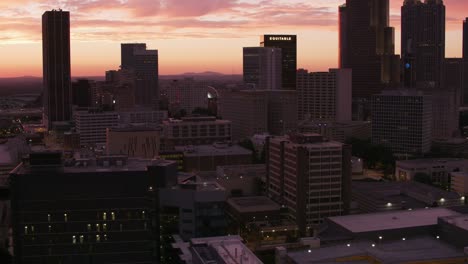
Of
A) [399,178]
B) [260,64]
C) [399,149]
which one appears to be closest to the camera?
[399,178]

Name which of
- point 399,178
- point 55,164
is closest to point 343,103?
point 399,178

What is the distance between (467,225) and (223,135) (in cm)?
2856

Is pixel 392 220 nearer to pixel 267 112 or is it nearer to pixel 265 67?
pixel 267 112

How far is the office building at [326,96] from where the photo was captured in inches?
2298

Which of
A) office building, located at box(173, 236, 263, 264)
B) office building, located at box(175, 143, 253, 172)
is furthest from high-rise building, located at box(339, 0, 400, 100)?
office building, located at box(173, 236, 263, 264)

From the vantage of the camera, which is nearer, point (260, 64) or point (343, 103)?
point (343, 103)

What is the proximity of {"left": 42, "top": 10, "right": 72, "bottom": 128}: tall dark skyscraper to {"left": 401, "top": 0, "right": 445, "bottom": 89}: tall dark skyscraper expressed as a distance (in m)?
45.4

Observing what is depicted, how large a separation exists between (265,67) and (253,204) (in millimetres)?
44107

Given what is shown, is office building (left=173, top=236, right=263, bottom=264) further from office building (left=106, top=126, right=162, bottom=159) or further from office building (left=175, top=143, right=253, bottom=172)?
office building (left=106, top=126, right=162, bottom=159)

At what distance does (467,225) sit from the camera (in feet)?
61.2

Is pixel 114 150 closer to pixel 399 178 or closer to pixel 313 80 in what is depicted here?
pixel 399 178

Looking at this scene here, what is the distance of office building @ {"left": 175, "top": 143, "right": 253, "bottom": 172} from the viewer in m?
35.8

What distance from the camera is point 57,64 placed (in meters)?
66.1

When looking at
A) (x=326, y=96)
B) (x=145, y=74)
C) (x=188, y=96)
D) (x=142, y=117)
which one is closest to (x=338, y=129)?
(x=326, y=96)
